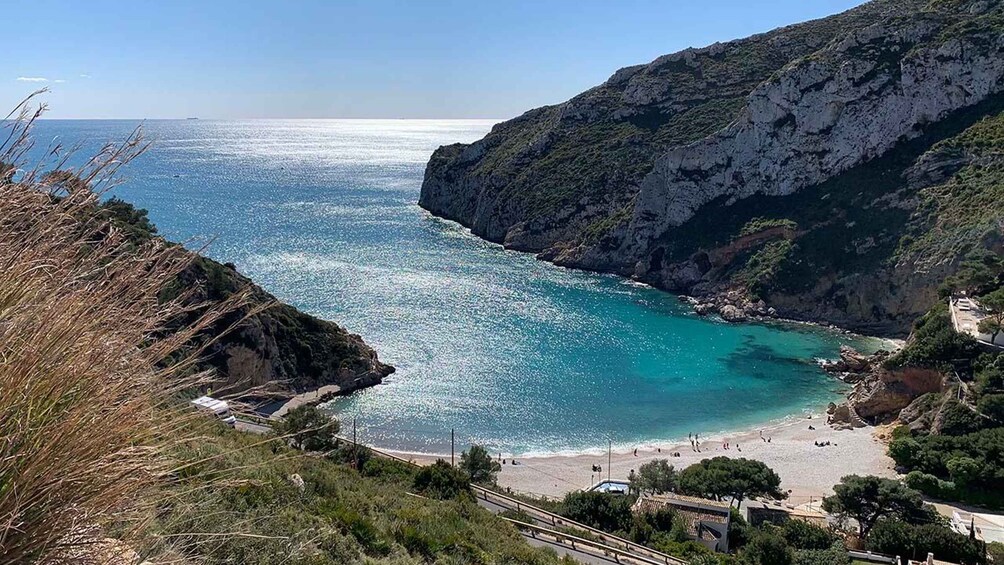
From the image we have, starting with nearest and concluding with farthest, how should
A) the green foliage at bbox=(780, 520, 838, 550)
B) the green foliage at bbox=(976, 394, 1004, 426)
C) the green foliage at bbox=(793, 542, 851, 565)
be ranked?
the green foliage at bbox=(793, 542, 851, 565), the green foliage at bbox=(780, 520, 838, 550), the green foliage at bbox=(976, 394, 1004, 426)

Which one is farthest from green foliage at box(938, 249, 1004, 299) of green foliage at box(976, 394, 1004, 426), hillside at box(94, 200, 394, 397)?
hillside at box(94, 200, 394, 397)

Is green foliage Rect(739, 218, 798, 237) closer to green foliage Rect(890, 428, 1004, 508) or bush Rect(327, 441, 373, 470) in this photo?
green foliage Rect(890, 428, 1004, 508)

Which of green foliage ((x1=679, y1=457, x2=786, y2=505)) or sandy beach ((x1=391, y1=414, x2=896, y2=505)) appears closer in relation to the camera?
green foliage ((x1=679, y1=457, x2=786, y2=505))

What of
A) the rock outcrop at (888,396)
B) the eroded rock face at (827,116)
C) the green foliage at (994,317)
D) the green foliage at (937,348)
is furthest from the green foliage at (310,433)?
the eroded rock face at (827,116)

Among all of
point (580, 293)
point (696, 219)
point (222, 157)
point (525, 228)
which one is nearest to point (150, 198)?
point (525, 228)

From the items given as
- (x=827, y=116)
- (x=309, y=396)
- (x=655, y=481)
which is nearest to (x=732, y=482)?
(x=655, y=481)

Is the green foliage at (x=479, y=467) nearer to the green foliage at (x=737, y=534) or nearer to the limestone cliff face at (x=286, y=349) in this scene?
the green foliage at (x=737, y=534)

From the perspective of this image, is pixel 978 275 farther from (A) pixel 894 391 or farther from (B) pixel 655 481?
(B) pixel 655 481
